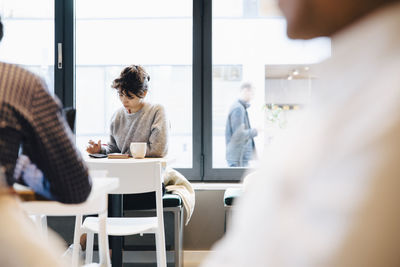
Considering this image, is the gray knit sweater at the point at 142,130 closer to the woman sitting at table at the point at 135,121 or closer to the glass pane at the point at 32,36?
the woman sitting at table at the point at 135,121

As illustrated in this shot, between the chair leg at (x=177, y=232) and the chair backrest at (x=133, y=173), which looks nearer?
the chair backrest at (x=133, y=173)

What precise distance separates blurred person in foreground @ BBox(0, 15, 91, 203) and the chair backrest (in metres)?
1.54

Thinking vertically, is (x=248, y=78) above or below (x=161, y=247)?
above

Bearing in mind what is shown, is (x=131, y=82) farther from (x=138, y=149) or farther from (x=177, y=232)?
(x=177, y=232)

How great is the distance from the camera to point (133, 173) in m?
2.49

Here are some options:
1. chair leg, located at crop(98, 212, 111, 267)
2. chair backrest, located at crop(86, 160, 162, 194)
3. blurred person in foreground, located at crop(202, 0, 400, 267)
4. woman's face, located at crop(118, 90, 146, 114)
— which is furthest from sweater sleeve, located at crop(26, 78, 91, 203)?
woman's face, located at crop(118, 90, 146, 114)

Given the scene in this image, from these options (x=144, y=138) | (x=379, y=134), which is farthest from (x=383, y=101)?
(x=144, y=138)

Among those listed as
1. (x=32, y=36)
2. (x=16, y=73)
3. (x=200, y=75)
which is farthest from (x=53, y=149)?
(x=32, y=36)

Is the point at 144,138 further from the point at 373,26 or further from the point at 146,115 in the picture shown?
the point at 373,26

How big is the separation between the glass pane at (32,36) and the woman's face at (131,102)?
102 centimetres

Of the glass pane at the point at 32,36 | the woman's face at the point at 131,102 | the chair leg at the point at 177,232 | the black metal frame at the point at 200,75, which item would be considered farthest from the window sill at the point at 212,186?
the glass pane at the point at 32,36

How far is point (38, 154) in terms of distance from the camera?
2.86 ft

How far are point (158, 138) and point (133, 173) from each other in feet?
2.12

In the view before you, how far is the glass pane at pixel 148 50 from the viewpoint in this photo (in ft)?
12.8
